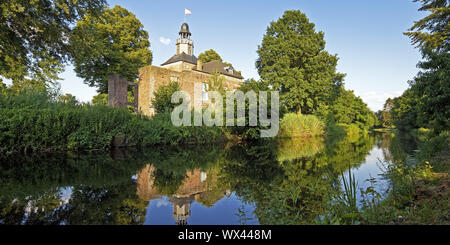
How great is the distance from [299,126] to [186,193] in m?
17.4

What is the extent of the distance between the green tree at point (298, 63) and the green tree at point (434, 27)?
1022 cm

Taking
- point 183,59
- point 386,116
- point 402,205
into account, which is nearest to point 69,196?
point 402,205

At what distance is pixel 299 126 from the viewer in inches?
763

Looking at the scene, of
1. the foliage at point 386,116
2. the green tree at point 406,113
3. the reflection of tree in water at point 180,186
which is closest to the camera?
the reflection of tree in water at point 180,186

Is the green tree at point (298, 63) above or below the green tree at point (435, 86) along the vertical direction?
above

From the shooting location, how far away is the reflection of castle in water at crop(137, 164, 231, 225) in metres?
2.67

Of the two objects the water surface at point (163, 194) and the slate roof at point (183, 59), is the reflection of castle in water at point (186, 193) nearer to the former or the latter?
the water surface at point (163, 194)

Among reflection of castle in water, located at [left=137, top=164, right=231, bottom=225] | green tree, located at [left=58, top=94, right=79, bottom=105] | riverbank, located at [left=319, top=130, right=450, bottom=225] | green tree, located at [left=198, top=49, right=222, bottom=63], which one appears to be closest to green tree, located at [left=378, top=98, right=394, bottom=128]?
green tree, located at [left=198, top=49, right=222, bottom=63]

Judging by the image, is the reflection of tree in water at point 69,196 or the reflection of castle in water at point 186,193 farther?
the reflection of castle in water at point 186,193

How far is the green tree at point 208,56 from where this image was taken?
4259 cm

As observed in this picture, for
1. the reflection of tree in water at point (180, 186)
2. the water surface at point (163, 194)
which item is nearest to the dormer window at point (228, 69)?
the reflection of tree in water at point (180, 186)

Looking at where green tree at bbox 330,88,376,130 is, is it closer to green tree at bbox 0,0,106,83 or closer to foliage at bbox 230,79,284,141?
foliage at bbox 230,79,284,141

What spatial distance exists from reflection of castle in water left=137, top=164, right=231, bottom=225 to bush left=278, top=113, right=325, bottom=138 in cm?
1421
